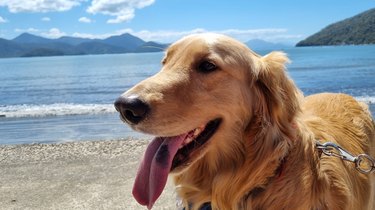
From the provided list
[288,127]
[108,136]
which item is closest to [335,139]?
[288,127]

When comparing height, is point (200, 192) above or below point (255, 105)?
below

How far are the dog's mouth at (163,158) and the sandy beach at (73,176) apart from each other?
3.45 m

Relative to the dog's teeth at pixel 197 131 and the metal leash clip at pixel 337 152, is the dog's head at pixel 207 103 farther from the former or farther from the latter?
the metal leash clip at pixel 337 152

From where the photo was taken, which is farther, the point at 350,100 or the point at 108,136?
the point at 108,136

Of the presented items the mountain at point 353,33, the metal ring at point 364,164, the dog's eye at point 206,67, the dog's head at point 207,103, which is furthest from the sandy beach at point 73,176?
the mountain at point 353,33

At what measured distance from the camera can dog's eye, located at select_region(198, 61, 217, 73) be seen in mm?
3275

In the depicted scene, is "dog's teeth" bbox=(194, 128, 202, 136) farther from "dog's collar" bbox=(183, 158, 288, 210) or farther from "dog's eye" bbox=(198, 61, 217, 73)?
"dog's collar" bbox=(183, 158, 288, 210)

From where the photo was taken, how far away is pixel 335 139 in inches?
155

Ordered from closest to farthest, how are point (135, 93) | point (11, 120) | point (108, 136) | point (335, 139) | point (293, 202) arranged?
point (135, 93)
point (293, 202)
point (335, 139)
point (108, 136)
point (11, 120)

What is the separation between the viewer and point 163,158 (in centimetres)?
315

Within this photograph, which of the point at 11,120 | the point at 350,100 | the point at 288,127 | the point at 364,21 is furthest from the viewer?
the point at 364,21

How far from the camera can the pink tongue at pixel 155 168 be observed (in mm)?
3137

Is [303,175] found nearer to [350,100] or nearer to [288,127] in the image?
[288,127]

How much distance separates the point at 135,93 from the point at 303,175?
1316mm
